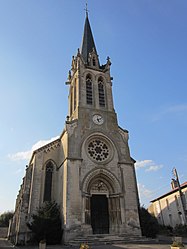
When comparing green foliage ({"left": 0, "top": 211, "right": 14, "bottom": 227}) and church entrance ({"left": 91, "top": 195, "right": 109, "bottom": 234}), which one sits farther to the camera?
green foliage ({"left": 0, "top": 211, "right": 14, "bottom": 227})

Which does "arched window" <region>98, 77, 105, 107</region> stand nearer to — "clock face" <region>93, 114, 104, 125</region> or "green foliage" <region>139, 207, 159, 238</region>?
"clock face" <region>93, 114, 104, 125</region>

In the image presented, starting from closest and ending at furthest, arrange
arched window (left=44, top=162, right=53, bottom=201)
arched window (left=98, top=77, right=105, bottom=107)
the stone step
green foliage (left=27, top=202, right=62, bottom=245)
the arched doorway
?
the stone step
green foliage (left=27, top=202, right=62, bottom=245)
the arched doorway
arched window (left=44, top=162, right=53, bottom=201)
arched window (left=98, top=77, right=105, bottom=107)

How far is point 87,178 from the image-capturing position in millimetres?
17516

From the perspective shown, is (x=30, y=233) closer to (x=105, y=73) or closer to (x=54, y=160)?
(x=54, y=160)

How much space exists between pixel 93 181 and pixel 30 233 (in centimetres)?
645

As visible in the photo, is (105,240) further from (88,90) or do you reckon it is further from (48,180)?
(88,90)

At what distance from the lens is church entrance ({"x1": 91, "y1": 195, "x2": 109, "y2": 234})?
17219 mm

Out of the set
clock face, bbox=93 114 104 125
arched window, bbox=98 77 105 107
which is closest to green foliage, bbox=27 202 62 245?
clock face, bbox=93 114 104 125

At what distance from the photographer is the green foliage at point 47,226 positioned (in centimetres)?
1481

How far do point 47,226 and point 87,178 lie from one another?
475cm

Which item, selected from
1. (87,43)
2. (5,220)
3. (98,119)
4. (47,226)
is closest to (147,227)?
(47,226)

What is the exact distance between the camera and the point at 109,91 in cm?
2434

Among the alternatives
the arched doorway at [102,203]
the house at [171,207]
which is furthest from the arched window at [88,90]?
the house at [171,207]

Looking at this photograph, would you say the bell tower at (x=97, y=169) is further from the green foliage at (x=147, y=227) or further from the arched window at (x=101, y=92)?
the green foliage at (x=147, y=227)
